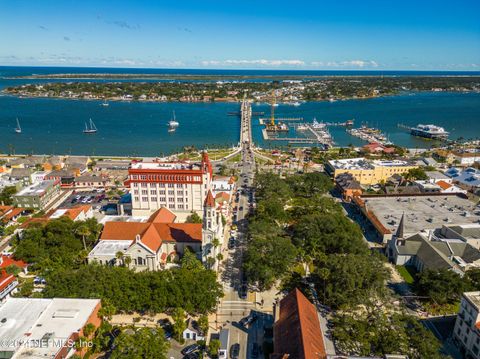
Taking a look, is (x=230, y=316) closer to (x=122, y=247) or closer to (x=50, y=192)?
(x=122, y=247)

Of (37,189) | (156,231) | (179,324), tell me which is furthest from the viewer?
(37,189)

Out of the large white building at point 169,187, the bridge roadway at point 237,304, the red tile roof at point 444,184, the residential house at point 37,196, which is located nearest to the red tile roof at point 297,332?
the bridge roadway at point 237,304

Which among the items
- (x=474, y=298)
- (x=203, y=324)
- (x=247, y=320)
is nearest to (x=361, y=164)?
(x=474, y=298)

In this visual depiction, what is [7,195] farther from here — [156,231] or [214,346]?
[214,346]

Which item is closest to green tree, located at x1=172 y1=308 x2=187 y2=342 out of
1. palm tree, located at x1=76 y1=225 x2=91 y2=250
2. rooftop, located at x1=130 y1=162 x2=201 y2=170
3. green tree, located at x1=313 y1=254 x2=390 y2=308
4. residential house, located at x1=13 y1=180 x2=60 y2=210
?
green tree, located at x1=313 y1=254 x2=390 y2=308

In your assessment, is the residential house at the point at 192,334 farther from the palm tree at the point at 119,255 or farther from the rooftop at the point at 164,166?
the rooftop at the point at 164,166


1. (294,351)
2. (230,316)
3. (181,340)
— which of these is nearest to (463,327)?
(294,351)
